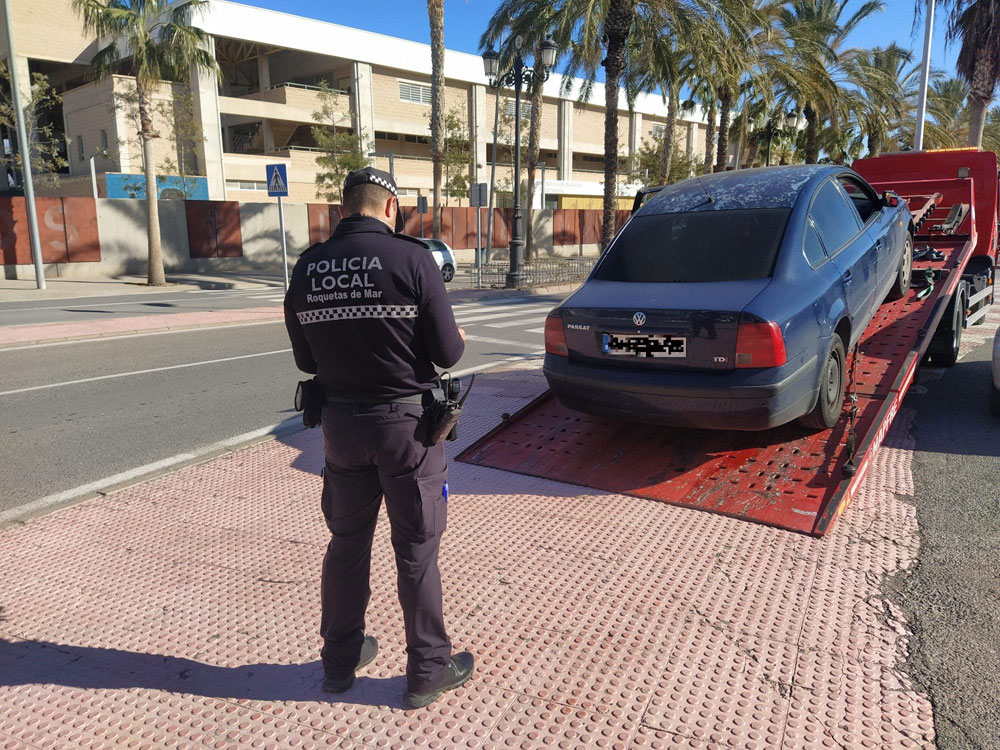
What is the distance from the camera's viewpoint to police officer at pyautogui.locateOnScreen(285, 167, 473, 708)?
246cm

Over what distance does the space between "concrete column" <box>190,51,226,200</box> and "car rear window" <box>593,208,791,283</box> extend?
1473 inches

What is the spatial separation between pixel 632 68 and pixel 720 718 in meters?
25.7

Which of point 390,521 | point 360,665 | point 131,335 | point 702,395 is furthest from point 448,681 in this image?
point 131,335

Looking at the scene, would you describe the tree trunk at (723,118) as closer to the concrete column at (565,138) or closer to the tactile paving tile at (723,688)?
the tactile paving tile at (723,688)

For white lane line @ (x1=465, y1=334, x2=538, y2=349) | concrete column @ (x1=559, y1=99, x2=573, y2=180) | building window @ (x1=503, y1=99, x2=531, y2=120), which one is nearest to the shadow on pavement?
white lane line @ (x1=465, y1=334, x2=538, y2=349)

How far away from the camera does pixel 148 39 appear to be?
19.4m

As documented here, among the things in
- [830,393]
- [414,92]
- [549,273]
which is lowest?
[549,273]

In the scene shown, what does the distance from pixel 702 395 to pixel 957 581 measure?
149 cm

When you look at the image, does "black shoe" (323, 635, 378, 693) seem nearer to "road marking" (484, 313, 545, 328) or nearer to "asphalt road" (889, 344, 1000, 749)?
"asphalt road" (889, 344, 1000, 749)

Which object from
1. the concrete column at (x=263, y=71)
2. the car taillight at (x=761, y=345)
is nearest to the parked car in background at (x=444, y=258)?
the car taillight at (x=761, y=345)

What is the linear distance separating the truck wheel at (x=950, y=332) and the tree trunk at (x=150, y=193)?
1959cm

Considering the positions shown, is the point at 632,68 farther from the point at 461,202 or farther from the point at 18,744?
the point at 18,744

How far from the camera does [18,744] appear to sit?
2420 mm

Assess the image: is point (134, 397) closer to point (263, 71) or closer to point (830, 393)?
point (830, 393)
